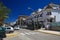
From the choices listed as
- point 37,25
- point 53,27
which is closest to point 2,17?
point 53,27

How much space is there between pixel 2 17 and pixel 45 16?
115ft

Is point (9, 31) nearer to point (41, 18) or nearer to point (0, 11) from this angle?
point (0, 11)

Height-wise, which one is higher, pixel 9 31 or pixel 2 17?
pixel 2 17

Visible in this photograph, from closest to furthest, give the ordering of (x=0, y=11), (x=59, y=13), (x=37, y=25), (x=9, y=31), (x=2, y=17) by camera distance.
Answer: (x=9, y=31)
(x=0, y=11)
(x=2, y=17)
(x=37, y=25)
(x=59, y=13)

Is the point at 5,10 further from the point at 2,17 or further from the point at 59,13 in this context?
the point at 59,13

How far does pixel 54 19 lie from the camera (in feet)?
256

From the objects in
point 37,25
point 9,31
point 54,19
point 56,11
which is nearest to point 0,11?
point 9,31

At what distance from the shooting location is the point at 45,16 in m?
86.2

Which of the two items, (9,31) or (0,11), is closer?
(9,31)

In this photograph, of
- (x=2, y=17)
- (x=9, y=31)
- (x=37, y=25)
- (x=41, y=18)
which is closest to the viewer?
(x=9, y=31)

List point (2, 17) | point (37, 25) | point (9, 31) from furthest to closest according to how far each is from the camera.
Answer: point (37, 25), point (2, 17), point (9, 31)

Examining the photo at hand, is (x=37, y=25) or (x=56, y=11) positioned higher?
(x=56, y=11)

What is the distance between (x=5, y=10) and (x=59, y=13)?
31.4 m

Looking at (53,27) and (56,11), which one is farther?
(56,11)
